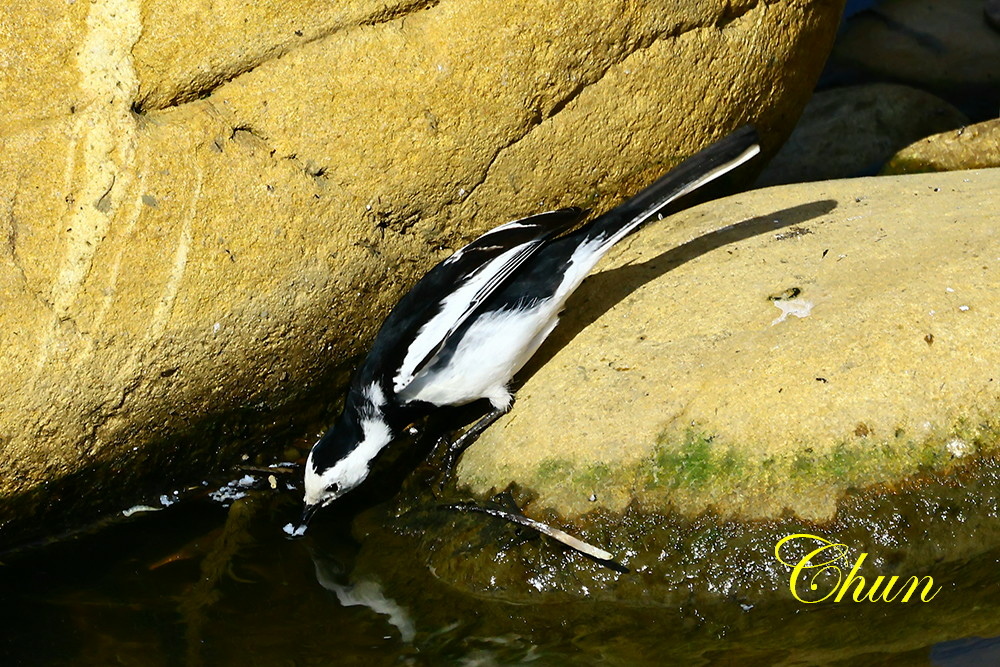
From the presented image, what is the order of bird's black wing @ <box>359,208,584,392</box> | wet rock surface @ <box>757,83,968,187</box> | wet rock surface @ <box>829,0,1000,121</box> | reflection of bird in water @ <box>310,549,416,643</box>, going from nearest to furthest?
1. reflection of bird in water @ <box>310,549,416,643</box>
2. bird's black wing @ <box>359,208,584,392</box>
3. wet rock surface @ <box>757,83,968,187</box>
4. wet rock surface @ <box>829,0,1000,121</box>

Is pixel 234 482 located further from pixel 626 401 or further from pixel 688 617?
pixel 688 617

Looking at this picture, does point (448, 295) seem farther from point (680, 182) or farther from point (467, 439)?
point (680, 182)

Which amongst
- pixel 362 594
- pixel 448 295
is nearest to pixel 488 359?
pixel 448 295

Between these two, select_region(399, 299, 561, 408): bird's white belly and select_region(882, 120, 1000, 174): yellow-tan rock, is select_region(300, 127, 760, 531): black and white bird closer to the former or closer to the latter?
select_region(399, 299, 561, 408): bird's white belly

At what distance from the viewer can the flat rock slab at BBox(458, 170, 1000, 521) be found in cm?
361

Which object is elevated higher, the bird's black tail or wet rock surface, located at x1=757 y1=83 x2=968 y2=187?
wet rock surface, located at x1=757 y1=83 x2=968 y2=187

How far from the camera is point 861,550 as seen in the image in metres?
3.49

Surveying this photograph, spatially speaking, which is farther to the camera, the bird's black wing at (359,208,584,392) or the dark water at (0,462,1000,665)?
the bird's black wing at (359,208,584,392)

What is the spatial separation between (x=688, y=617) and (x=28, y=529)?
2.63 meters

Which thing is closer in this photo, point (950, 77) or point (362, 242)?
point (362, 242)

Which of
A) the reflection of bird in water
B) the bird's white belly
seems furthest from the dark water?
the bird's white belly

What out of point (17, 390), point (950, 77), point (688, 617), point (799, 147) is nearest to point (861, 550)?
point (688, 617)

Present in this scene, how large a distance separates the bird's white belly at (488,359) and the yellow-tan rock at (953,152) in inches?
116

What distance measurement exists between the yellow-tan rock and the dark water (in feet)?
10.7
